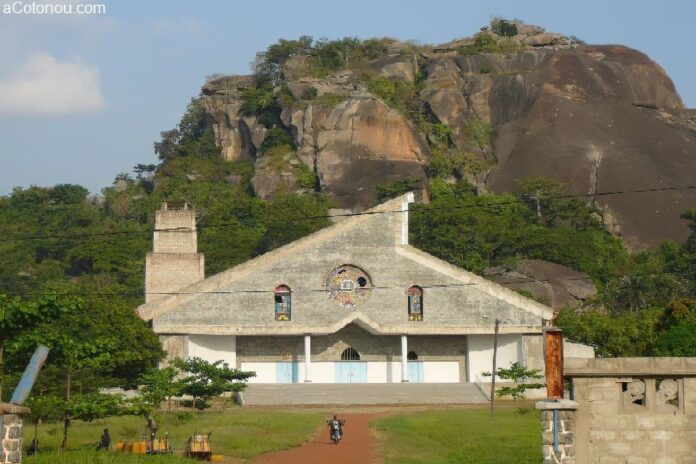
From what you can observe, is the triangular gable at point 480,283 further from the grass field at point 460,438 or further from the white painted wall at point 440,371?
the grass field at point 460,438

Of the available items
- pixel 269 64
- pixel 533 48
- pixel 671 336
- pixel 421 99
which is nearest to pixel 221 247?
pixel 421 99

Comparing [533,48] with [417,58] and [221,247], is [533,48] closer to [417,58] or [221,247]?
[417,58]

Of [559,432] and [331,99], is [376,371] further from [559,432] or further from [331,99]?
[331,99]

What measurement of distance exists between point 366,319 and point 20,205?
56.8 meters

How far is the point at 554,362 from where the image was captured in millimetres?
19594

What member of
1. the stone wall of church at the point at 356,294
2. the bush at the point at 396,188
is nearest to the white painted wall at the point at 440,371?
the stone wall of church at the point at 356,294

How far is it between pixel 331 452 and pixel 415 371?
2146 cm

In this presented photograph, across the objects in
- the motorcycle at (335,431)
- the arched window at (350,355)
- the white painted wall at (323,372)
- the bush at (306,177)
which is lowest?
the motorcycle at (335,431)

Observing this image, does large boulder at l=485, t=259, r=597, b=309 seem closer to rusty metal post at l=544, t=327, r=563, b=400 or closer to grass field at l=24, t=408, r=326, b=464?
grass field at l=24, t=408, r=326, b=464

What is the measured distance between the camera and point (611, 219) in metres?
86.9

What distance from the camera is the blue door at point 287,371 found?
174 ft

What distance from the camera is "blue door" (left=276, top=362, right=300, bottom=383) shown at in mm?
53156

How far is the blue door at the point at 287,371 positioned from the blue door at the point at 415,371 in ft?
13.1

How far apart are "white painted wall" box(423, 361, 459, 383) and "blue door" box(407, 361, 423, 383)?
0.14 meters
